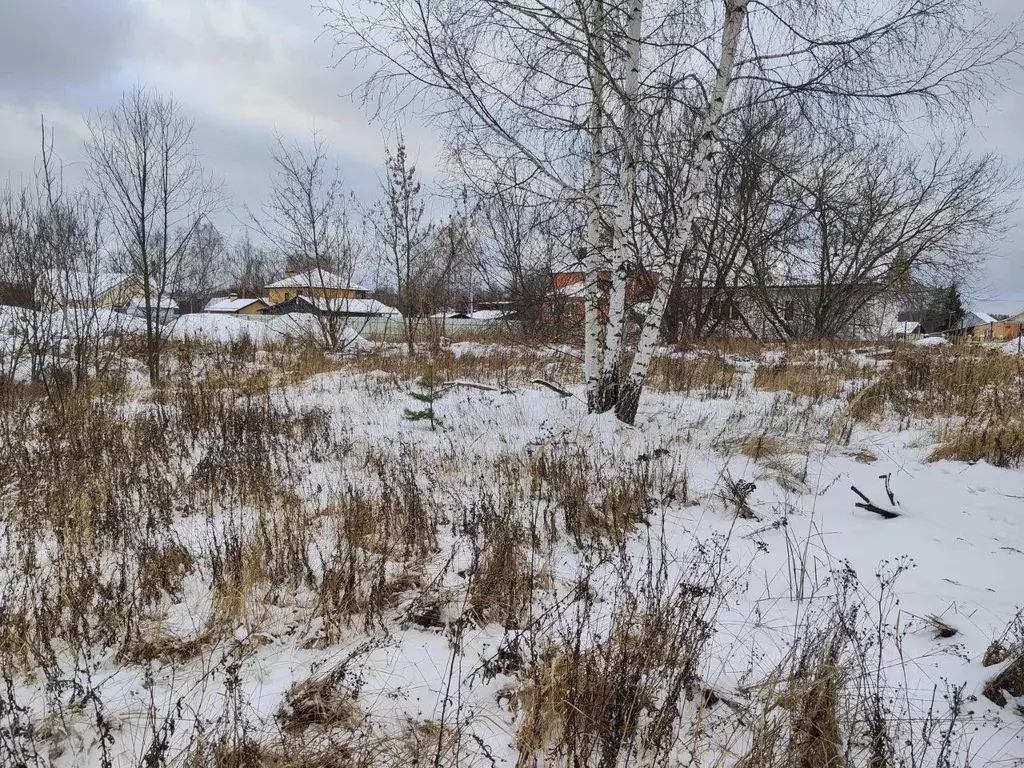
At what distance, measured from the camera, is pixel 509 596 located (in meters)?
2.37

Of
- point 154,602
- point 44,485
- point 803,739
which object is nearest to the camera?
point 803,739

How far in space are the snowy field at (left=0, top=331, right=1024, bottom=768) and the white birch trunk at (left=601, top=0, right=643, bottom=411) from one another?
0.63 metres

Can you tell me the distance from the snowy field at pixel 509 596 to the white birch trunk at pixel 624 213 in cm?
63

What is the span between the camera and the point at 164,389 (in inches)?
309

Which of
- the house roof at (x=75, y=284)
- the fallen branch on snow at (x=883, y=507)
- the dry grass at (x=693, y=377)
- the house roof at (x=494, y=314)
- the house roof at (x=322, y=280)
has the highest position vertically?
the house roof at (x=322, y=280)

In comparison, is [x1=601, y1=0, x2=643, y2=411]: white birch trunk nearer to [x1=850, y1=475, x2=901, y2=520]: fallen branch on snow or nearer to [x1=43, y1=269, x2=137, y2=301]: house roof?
[x1=850, y1=475, x2=901, y2=520]: fallen branch on snow

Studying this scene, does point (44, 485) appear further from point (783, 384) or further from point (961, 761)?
point (783, 384)

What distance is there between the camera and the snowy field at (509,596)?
161cm

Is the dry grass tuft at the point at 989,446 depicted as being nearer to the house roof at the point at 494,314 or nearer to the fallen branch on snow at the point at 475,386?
the fallen branch on snow at the point at 475,386

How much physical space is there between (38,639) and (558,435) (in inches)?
161

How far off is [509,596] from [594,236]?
184 inches

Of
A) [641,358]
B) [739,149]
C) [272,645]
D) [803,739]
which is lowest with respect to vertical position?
[272,645]

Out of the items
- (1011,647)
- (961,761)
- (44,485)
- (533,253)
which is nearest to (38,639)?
(44,485)

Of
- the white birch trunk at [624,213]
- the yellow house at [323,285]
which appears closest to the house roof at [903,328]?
the white birch trunk at [624,213]
